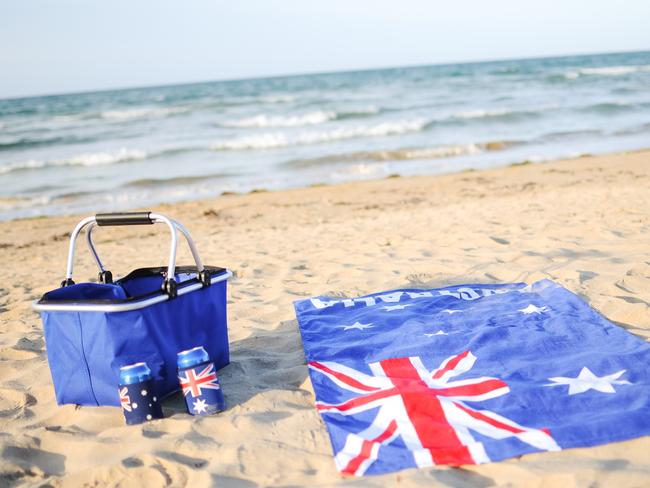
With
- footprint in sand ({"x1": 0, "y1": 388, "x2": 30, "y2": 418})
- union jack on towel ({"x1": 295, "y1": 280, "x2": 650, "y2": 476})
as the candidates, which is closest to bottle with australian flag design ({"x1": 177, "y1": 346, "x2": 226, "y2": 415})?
union jack on towel ({"x1": 295, "y1": 280, "x2": 650, "y2": 476})

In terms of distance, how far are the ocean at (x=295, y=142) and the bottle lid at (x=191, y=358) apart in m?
7.66

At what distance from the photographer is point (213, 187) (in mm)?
11094

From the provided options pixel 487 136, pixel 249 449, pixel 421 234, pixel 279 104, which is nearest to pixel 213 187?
pixel 421 234

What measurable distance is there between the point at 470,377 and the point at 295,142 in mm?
14310

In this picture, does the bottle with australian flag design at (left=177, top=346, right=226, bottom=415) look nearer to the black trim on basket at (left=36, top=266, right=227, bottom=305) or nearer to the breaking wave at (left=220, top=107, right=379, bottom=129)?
the black trim on basket at (left=36, top=266, right=227, bottom=305)

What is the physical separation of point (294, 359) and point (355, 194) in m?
6.33

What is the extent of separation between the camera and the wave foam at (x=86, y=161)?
14695 millimetres

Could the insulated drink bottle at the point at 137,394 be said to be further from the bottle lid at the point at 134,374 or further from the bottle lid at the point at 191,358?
the bottle lid at the point at 191,358

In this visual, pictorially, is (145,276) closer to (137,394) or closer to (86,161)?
(137,394)

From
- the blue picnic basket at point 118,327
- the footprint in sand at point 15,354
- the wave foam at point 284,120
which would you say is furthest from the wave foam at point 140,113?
the blue picnic basket at point 118,327

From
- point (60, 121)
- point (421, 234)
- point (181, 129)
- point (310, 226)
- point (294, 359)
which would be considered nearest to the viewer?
point (294, 359)

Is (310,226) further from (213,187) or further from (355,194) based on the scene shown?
(213,187)

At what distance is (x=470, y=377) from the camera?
9.05ft

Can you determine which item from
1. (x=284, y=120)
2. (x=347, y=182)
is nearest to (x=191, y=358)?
(x=347, y=182)
